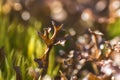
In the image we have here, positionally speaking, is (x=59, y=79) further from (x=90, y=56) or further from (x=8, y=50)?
(x=8, y=50)

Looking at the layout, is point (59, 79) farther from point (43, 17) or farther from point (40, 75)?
point (43, 17)

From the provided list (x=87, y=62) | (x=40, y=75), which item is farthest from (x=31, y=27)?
(x=40, y=75)

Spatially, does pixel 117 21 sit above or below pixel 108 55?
below

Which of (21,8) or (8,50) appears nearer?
(8,50)

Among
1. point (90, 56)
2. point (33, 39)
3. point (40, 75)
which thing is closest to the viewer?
point (40, 75)

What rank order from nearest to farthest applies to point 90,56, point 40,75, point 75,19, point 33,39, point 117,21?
1. point 40,75
2. point 90,56
3. point 33,39
4. point 117,21
5. point 75,19

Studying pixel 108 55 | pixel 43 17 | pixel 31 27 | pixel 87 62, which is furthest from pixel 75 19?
pixel 108 55
